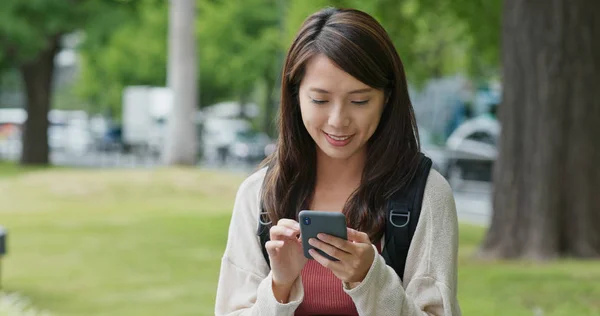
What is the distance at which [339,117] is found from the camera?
319 centimetres

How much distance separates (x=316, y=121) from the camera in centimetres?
324

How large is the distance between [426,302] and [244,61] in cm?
4397

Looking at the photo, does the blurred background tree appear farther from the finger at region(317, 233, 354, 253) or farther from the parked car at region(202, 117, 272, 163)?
the finger at region(317, 233, 354, 253)

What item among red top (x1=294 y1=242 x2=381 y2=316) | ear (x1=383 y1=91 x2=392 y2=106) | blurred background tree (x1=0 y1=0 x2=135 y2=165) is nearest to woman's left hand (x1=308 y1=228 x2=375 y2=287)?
red top (x1=294 y1=242 x2=381 y2=316)

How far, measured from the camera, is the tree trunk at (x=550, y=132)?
42.2 feet

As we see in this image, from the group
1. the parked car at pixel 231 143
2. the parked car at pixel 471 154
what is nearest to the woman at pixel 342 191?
the parked car at pixel 471 154

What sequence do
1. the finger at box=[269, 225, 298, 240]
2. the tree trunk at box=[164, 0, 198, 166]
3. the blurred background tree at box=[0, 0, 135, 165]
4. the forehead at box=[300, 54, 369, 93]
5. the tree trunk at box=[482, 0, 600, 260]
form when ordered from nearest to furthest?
the finger at box=[269, 225, 298, 240] → the forehead at box=[300, 54, 369, 93] → the tree trunk at box=[482, 0, 600, 260] → the tree trunk at box=[164, 0, 198, 166] → the blurred background tree at box=[0, 0, 135, 165]

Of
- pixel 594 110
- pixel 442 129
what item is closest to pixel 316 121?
pixel 594 110

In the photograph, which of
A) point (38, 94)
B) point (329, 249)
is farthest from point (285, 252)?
point (38, 94)

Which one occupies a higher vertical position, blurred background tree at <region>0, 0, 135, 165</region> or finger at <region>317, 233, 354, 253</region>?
blurred background tree at <region>0, 0, 135, 165</region>

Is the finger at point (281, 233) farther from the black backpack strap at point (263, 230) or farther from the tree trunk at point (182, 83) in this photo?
the tree trunk at point (182, 83)

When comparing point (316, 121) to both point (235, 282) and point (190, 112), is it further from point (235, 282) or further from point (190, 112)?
point (190, 112)

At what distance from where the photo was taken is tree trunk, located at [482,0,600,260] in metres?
12.9

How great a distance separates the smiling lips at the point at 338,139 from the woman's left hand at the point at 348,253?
0.34m
